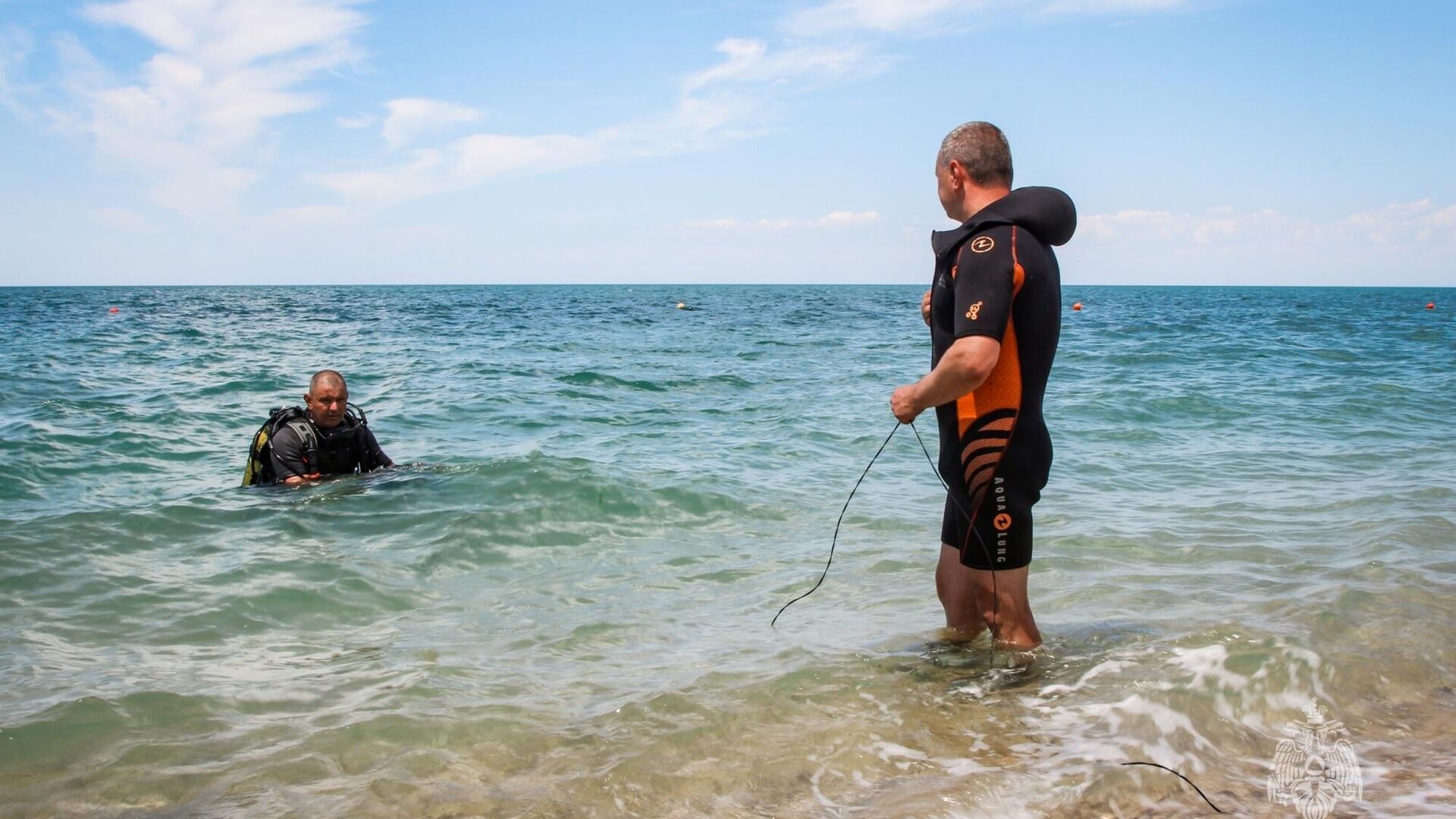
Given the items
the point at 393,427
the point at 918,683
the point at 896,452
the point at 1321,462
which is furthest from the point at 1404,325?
the point at 918,683

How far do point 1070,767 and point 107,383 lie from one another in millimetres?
16600

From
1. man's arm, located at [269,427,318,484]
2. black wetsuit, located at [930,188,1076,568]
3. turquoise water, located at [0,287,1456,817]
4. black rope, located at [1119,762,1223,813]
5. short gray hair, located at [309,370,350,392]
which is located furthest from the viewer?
man's arm, located at [269,427,318,484]

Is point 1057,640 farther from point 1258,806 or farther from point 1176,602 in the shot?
point 1258,806

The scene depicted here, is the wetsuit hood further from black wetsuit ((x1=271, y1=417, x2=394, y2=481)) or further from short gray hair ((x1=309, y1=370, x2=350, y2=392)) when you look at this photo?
black wetsuit ((x1=271, y1=417, x2=394, y2=481))

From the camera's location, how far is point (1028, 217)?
11.7ft

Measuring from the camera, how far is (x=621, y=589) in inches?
230

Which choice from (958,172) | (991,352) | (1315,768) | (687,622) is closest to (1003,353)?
(991,352)

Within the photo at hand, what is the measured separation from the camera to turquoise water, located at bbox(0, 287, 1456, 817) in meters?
3.29

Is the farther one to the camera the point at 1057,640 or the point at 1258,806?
the point at 1057,640

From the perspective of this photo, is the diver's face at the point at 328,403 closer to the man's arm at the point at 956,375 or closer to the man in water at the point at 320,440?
the man in water at the point at 320,440

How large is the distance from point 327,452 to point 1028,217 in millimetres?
6839

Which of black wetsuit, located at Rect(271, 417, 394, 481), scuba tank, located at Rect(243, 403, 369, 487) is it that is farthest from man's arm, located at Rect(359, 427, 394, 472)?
scuba tank, located at Rect(243, 403, 369, 487)

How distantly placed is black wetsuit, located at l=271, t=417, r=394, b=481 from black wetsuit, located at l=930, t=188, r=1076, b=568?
6.36m

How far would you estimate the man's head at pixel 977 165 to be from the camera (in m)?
3.70
